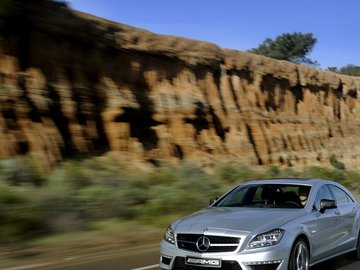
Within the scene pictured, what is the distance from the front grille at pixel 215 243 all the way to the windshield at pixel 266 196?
60.4 inches

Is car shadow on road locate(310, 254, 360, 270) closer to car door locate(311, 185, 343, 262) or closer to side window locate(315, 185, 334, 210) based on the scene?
car door locate(311, 185, 343, 262)

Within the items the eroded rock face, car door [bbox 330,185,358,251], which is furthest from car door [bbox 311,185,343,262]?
the eroded rock face

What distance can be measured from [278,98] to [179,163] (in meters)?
15.5

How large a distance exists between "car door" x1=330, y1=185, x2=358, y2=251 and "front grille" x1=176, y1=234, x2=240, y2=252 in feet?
8.59

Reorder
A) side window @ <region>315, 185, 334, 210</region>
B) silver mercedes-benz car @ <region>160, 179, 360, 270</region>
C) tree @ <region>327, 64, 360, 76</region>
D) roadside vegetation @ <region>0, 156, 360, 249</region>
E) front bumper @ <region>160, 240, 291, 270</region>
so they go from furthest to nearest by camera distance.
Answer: tree @ <region>327, 64, 360, 76</region>
roadside vegetation @ <region>0, 156, 360, 249</region>
side window @ <region>315, 185, 334, 210</region>
silver mercedes-benz car @ <region>160, 179, 360, 270</region>
front bumper @ <region>160, 240, 291, 270</region>

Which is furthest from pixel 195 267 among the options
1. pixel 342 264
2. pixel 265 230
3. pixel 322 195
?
pixel 342 264

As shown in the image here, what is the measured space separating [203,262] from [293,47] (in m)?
67.0

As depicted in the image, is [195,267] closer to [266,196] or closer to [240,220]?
[240,220]

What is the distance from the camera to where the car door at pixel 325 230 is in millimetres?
7715

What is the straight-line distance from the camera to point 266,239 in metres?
6.73

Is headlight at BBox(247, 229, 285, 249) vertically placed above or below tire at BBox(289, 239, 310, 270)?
above

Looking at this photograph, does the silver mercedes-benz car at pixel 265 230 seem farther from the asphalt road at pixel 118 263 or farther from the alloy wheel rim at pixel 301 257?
the asphalt road at pixel 118 263

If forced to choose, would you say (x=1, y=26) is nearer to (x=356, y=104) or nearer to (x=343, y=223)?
(x=343, y=223)

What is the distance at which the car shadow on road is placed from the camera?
8734mm
